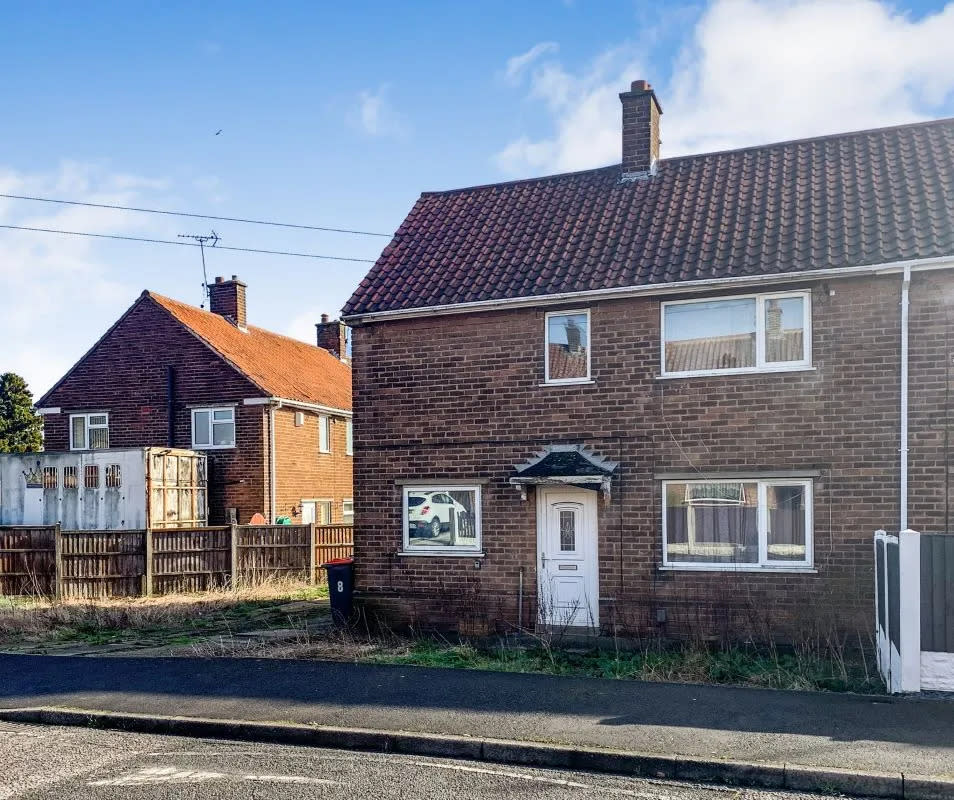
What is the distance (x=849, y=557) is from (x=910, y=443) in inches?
65.2

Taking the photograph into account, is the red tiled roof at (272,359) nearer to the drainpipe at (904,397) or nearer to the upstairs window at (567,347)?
the upstairs window at (567,347)

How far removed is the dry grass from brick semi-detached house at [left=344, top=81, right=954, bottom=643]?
143 inches

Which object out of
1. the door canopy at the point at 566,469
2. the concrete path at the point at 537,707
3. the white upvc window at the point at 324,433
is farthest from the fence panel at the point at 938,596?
the white upvc window at the point at 324,433

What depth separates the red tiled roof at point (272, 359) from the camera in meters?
26.4

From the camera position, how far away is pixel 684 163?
16234 mm

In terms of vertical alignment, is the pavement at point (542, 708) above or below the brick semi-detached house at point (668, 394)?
below

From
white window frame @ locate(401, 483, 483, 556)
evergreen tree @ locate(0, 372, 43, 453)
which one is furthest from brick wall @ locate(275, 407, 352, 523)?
evergreen tree @ locate(0, 372, 43, 453)

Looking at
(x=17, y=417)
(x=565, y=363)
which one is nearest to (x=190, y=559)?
(x=565, y=363)

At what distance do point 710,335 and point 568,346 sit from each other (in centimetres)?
211

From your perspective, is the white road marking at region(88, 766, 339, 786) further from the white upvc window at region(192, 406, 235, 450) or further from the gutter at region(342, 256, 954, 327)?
the white upvc window at region(192, 406, 235, 450)

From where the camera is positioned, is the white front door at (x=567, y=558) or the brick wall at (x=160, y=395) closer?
the white front door at (x=567, y=558)

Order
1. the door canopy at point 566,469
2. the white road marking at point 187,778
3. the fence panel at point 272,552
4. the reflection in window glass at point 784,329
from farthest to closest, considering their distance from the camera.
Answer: the fence panel at point 272,552, the door canopy at point 566,469, the reflection in window glass at point 784,329, the white road marking at point 187,778

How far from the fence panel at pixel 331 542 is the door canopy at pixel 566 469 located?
9273mm

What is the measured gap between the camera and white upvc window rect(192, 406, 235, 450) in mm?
25828
